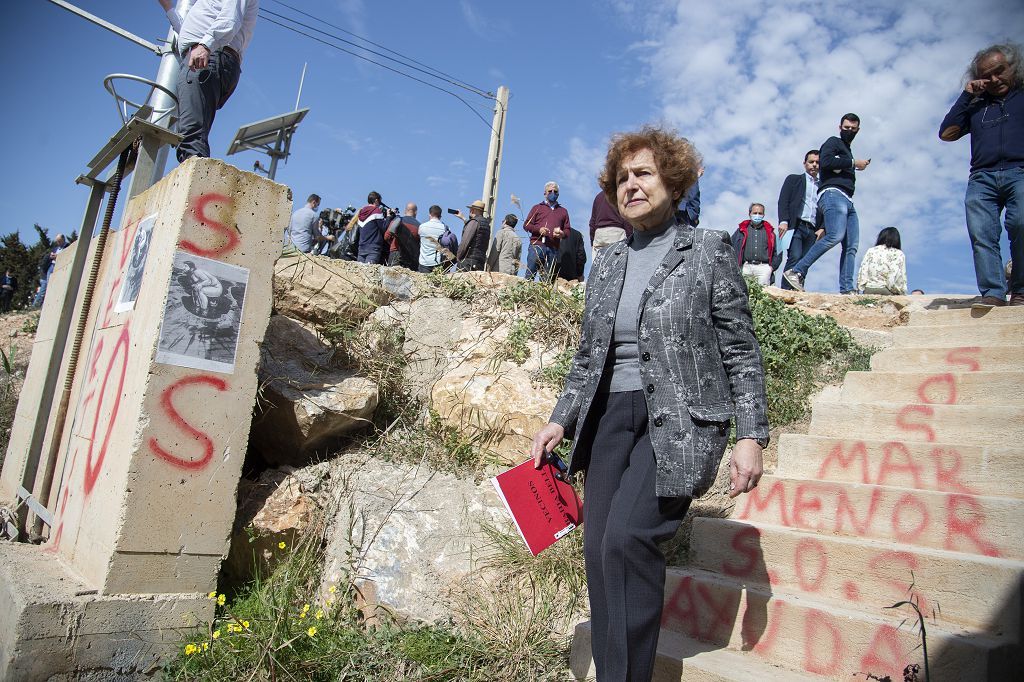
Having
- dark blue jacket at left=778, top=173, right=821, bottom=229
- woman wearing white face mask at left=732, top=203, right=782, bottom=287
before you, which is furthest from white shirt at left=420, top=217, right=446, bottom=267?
dark blue jacket at left=778, top=173, right=821, bottom=229

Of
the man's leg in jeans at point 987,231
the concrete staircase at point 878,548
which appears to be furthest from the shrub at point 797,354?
the man's leg in jeans at point 987,231

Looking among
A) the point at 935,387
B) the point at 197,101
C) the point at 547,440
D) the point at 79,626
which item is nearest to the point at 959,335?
the point at 935,387

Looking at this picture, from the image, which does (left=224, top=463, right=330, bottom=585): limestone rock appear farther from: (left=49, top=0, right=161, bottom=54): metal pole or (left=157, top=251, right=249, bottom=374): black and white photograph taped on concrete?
(left=49, top=0, right=161, bottom=54): metal pole

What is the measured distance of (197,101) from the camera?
161 inches

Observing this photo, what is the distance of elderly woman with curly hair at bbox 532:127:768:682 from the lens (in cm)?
205

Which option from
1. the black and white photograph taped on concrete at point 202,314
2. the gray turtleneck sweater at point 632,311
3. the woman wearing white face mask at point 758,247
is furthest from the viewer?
the woman wearing white face mask at point 758,247

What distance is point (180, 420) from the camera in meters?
3.42

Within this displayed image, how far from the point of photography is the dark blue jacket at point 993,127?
14.1 ft

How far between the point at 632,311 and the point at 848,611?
1.44 metres

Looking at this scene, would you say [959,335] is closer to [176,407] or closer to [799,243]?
[799,243]

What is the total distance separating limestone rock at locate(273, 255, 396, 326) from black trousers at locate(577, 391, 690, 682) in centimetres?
346

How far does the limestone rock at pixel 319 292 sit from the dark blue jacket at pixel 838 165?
5016 millimetres

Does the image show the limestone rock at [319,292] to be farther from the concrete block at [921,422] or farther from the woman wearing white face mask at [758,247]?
the woman wearing white face mask at [758,247]

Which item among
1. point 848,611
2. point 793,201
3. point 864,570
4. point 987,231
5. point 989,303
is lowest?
point 848,611
